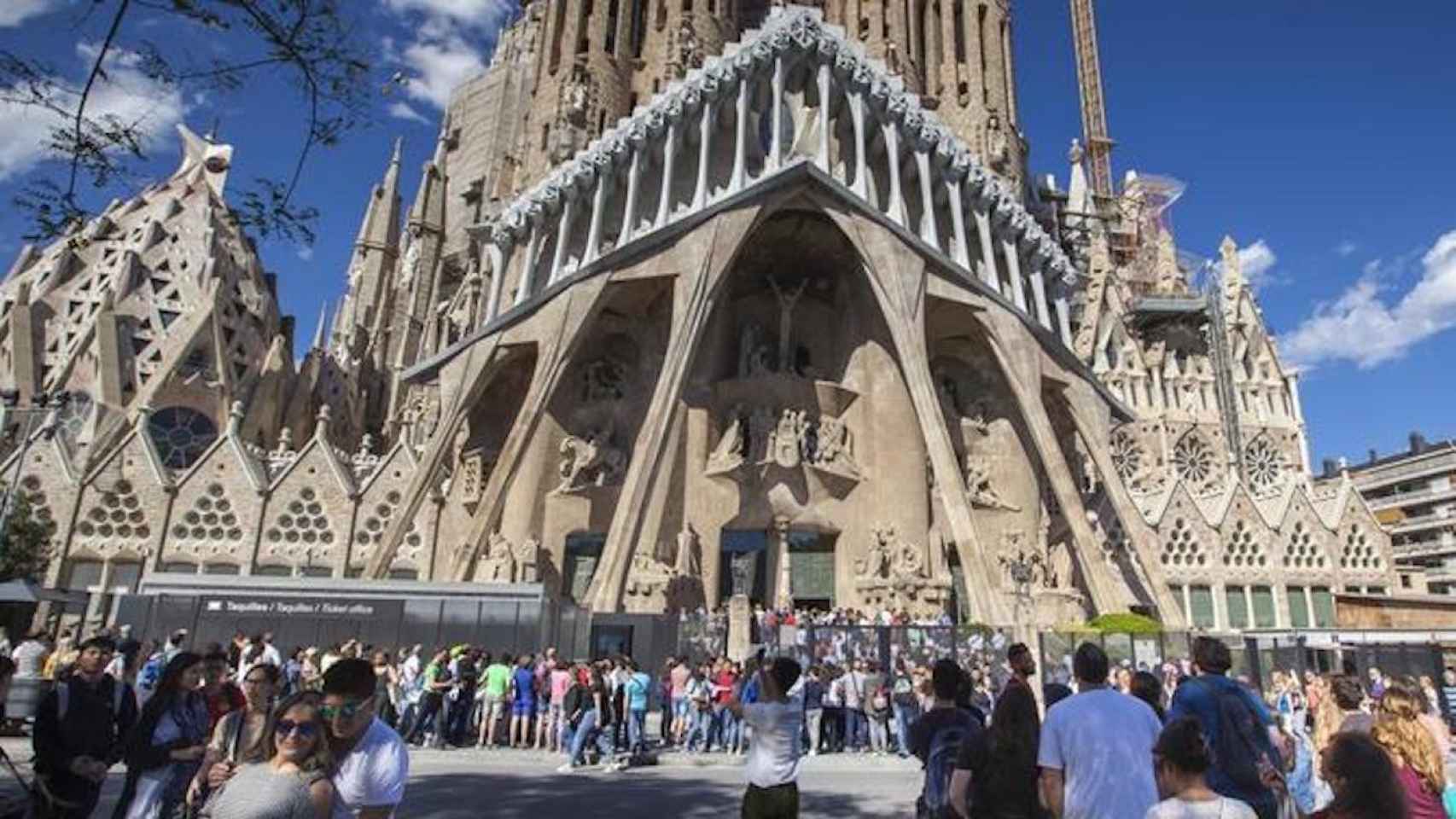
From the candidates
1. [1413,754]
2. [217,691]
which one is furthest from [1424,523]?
[217,691]

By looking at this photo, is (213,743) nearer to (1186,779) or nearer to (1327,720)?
(1186,779)

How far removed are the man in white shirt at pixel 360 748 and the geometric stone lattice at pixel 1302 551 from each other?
38605 millimetres

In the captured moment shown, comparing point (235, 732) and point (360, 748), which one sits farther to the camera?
point (235, 732)

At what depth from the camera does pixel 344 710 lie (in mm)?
3119

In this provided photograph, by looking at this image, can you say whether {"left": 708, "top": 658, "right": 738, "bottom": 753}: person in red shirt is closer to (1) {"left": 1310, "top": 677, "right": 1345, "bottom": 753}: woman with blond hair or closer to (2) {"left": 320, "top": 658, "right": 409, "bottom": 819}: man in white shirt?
(1) {"left": 1310, "top": 677, "right": 1345, "bottom": 753}: woman with blond hair

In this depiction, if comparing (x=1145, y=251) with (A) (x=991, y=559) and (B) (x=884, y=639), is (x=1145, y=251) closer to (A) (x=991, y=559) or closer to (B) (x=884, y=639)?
(A) (x=991, y=559)

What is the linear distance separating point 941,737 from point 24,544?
27804 millimetres

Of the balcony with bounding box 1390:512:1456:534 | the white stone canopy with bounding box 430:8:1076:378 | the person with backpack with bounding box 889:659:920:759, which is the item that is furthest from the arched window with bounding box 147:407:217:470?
the balcony with bounding box 1390:512:1456:534

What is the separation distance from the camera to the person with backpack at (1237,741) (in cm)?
375

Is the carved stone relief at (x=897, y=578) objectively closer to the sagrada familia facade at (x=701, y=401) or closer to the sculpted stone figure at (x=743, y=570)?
the sagrada familia facade at (x=701, y=401)

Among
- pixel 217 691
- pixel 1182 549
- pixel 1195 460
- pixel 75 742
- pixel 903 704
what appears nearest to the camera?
pixel 75 742

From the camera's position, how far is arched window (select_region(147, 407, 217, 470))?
29703mm

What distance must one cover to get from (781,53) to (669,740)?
2014 centimetres

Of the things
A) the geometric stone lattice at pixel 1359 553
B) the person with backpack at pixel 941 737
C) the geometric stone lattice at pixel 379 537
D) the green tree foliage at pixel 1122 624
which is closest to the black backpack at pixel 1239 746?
the person with backpack at pixel 941 737
